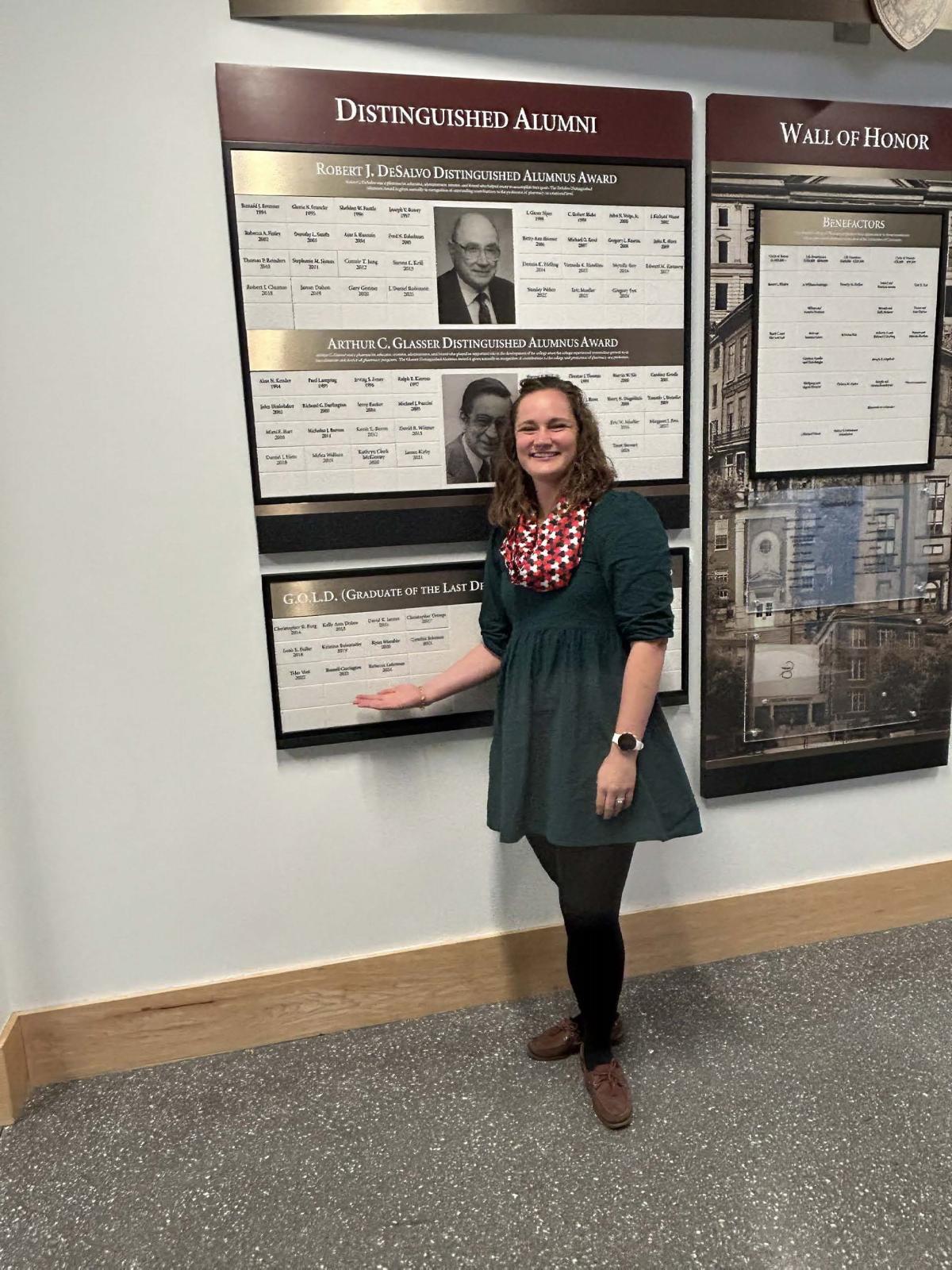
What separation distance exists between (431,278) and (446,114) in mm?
312

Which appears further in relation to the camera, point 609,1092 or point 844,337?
point 844,337

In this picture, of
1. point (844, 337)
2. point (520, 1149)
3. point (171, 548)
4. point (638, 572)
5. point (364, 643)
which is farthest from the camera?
point (844, 337)

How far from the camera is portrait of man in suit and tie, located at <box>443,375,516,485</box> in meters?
1.69

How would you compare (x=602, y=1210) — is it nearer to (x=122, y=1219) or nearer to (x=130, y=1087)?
(x=122, y=1219)

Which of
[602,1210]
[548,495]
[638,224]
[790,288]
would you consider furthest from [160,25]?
[602,1210]

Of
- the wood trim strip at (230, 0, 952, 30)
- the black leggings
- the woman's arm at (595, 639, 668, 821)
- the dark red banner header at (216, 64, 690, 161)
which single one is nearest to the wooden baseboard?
the black leggings

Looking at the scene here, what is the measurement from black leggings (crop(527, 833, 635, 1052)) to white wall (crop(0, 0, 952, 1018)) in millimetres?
331

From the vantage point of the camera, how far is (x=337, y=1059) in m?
1.77

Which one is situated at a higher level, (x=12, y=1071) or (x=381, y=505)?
(x=381, y=505)

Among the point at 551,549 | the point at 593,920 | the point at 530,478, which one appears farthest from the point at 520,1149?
the point at 530,478

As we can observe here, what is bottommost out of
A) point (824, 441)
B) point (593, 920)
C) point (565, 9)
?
point (593, 920)

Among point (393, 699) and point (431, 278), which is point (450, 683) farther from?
point (431, 278)

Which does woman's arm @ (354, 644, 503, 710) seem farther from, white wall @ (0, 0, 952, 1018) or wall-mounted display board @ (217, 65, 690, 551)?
wall-mounted display board @ (217, 65, 690, 551)

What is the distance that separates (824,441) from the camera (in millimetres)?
1888
